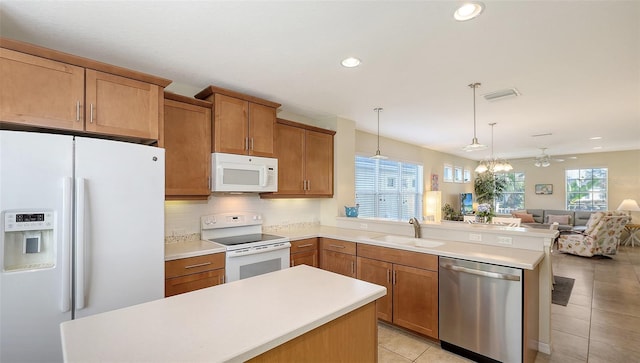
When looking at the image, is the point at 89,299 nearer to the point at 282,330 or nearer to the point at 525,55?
the point at 282,330

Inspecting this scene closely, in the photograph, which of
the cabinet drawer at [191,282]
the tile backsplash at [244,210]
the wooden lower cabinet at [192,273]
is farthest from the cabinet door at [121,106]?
the cabinet drawer at [191,282]

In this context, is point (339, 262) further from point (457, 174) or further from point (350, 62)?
point (457, 174)

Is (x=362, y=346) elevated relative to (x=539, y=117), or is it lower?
lower

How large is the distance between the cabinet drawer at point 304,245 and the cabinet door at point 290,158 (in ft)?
2.11

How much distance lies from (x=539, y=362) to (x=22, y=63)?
172 inches

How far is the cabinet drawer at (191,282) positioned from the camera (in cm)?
238

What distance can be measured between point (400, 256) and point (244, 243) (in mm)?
1546

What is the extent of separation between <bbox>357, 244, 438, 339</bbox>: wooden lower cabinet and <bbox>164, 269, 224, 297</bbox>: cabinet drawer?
60.0 inches

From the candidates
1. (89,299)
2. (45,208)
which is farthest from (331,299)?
(45,208)

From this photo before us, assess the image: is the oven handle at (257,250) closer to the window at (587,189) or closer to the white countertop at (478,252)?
the white countertop at (478,252)

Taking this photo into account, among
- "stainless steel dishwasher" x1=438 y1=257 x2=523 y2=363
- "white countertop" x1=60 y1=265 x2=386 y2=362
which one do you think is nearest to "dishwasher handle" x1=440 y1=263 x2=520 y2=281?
"stainless steel dishwasher" x1=438 y1=257 x2=523 y2=363

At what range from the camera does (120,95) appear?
86.0 inches

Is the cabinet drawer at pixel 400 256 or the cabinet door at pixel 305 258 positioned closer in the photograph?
the cabinet drawer at pixel 400 256

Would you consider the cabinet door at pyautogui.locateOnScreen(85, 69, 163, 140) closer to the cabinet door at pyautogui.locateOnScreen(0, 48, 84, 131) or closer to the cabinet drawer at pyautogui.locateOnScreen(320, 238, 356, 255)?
the cabinet door at pyautogui.locateOnScreen(0, 48, 84, 131)
